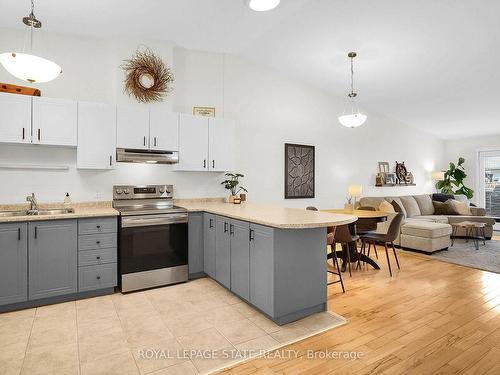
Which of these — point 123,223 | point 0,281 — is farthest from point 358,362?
point 0,281

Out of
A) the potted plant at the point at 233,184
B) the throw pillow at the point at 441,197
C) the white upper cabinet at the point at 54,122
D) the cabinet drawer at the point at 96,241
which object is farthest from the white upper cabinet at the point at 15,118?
the throw pillow at the point at 441,197

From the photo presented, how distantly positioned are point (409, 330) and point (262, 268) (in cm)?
132

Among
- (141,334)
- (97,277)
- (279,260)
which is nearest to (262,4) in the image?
(279,260)

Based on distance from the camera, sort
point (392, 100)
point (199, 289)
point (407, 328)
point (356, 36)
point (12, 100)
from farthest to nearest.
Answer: point (392, 100)
point (356, 36)
point (199, 289)
point (12, 100)
point (407, 328)

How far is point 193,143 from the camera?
3.95m

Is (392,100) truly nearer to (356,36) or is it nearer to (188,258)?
(356,36)

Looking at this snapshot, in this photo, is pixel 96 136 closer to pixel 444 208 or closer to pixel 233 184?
pixel 233 184

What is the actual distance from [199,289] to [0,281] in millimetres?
1867

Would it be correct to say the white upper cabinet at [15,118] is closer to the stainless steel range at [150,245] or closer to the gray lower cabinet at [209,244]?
the stainless steel range at [150,245]

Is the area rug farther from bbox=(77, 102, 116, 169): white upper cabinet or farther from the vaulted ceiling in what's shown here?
bbox=(77, 102, 116, 169): white upper cabinet

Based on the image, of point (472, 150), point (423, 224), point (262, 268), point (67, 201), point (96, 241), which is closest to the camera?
point (262, 268)

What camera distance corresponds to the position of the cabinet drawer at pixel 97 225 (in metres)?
3.05

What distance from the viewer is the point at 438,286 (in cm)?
349

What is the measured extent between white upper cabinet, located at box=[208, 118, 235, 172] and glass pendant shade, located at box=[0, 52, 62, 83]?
6.72ft
